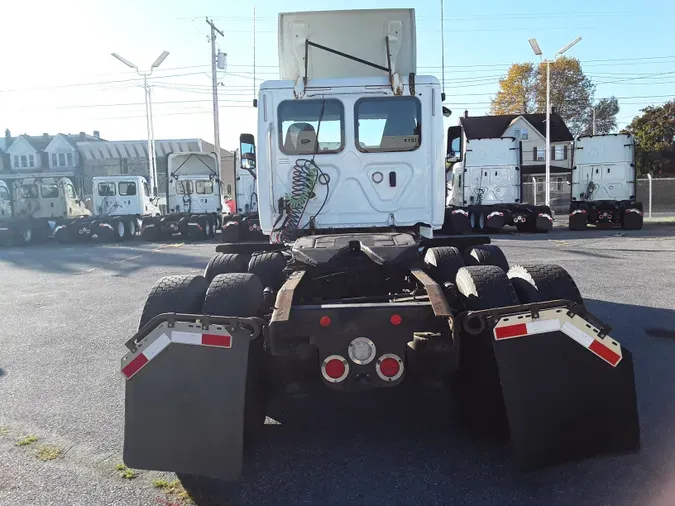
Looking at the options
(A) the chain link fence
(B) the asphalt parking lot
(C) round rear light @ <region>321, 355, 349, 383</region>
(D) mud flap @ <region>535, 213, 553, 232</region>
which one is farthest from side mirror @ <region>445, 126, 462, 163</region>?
(A) the chain link fence

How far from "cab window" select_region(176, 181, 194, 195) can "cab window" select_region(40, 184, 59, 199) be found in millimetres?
6022

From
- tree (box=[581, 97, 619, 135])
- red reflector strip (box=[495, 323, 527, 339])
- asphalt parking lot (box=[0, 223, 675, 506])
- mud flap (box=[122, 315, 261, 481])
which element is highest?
tree (box=[581, 97, 619, 135])

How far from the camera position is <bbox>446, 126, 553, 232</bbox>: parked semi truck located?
74.5 ft

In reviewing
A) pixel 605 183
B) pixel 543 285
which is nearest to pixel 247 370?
pixel 543 285

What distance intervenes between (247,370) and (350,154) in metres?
3.63

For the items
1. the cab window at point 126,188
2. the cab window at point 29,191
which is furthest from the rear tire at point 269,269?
the cab window at point 29,191

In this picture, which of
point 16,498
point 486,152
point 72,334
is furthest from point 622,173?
point 16,498

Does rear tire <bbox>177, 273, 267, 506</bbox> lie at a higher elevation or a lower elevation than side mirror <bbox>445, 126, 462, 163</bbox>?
lower

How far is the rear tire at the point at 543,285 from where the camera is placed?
392 cm

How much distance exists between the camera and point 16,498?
334 cm

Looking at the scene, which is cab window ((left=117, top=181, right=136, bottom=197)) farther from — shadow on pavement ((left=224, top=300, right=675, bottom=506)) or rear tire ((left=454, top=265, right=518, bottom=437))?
rear tire ((left=454, top=265, right=518, bottom=437))

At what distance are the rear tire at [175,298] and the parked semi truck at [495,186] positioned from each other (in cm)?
1939

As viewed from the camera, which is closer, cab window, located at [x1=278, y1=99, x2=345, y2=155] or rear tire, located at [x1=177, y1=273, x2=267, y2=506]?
rear tire, located at [x1=177, y1=273, x2=267, y2=506]

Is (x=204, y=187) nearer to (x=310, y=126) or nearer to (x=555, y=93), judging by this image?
(x=310, y=126)
